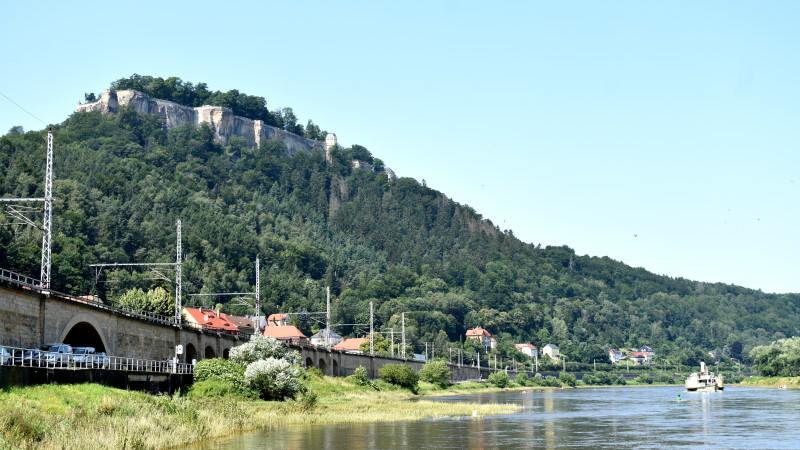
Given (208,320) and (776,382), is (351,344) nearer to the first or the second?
(208,320)

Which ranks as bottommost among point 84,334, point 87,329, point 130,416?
point 130,416

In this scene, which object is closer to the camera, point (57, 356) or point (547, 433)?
point (57, 356)

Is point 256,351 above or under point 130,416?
above

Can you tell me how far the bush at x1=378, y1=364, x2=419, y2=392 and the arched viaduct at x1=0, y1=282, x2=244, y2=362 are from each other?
39.2 m

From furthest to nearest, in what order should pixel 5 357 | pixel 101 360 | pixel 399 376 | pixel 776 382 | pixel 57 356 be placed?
pixel 776 382
pixel 399 376
pixel 101 360
pixel 57 356
pixel 5 357

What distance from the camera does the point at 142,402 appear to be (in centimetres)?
4900

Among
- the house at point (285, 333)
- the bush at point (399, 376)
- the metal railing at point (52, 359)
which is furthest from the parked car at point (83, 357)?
the house at point (285, 333)

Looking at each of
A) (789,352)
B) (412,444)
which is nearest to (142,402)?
(412,444)

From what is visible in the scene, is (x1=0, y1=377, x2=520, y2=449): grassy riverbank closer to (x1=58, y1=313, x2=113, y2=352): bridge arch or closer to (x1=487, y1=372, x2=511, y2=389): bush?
(x1=58, y1=313, x2=113, y2=352): bridge arch

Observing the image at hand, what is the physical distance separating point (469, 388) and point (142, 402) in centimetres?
12120

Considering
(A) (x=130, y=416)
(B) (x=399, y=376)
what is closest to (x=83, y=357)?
(A) (x=130, y=416)

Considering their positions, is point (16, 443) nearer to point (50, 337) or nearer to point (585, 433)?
point (50, 337)

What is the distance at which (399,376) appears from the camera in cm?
12475

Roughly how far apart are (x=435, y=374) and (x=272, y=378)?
8483 centimetres
